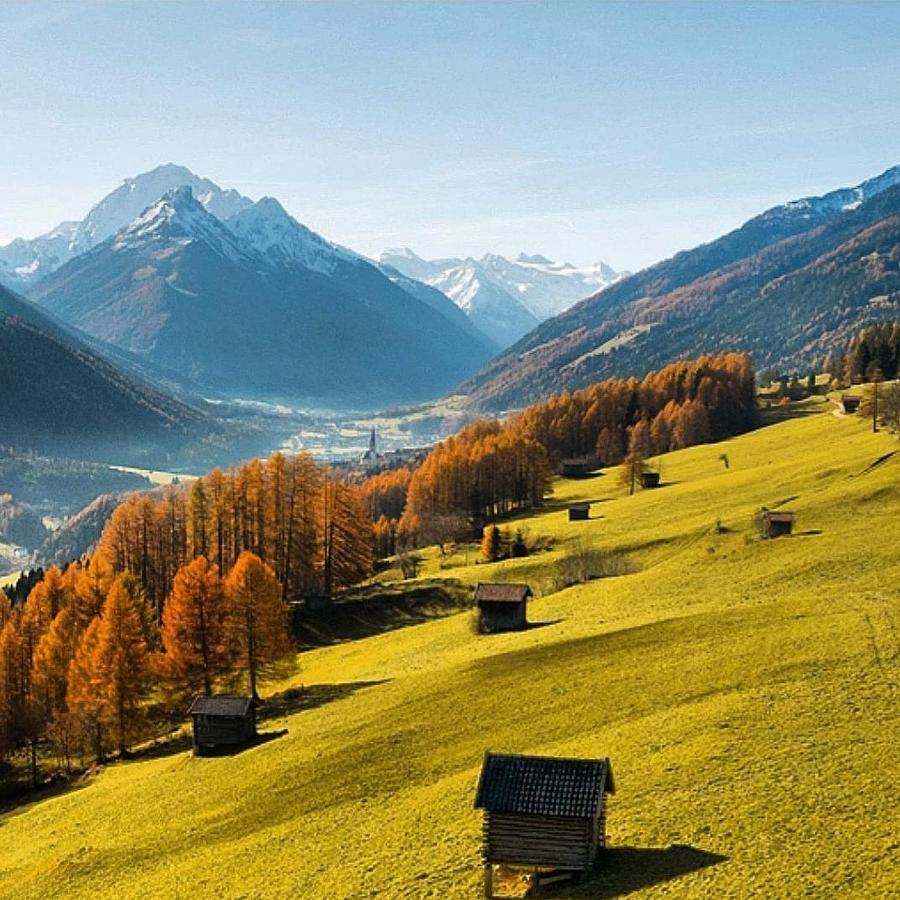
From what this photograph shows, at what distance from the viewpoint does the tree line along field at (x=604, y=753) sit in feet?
120

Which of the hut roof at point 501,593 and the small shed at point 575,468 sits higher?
the small shed at point 575,468

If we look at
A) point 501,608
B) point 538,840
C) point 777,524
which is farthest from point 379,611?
point 538,840

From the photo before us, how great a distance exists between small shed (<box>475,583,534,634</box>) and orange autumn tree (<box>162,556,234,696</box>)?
2233cm

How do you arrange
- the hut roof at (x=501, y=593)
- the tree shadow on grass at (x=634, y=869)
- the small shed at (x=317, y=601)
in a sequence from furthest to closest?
the small shed at (x=317, y=601) → the hut roof at (x=501, y=593) → the tree shadow on grass at (x=634, y=869)

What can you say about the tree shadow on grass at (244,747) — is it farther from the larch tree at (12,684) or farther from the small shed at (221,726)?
the larch tree at (12,684)

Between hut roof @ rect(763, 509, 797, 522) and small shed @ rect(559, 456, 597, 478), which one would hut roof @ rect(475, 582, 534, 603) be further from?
small shed @ rect(559, 456, 597, 478)

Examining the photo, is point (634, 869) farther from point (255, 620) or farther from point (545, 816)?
point (255, 620)

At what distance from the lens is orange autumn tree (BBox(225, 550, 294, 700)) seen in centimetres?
8300

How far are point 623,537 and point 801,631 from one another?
Answer: 49.6m

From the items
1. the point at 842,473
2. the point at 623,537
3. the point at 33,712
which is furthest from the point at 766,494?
the point at 33,712

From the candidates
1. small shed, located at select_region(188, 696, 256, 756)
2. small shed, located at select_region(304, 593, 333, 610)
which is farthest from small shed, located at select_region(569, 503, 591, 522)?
small shed, located at select_region(188, 696, 256, 756)

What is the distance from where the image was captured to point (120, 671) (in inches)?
3199

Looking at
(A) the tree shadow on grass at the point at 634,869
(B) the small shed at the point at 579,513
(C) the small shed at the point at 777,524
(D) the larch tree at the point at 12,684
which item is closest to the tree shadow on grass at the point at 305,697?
(D) the larch tree at the point at 12,684

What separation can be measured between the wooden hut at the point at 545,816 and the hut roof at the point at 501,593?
4489cm
